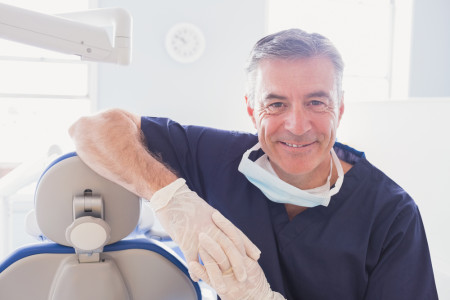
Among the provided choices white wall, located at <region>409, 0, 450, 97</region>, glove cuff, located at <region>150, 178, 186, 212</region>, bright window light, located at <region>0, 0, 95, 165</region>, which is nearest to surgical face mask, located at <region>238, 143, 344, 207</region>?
glove cuff, located at <region>150, 178, 186, 212</region>

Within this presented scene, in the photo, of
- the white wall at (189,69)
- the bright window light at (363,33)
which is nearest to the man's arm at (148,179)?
the white wall at (189,69)

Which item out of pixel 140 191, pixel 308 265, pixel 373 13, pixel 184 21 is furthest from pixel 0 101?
pixel 373 13

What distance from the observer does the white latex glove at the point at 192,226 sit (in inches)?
32.2

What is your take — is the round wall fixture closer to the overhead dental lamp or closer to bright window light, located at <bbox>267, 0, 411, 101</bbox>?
bright window light, located at <bbox>267, 0, 411, 101</bbox>

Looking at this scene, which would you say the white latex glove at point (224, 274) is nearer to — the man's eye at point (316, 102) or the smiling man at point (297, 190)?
the smiling man at point (297, 190)

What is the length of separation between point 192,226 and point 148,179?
20cm

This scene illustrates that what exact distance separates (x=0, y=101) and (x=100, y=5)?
1280 millimetres

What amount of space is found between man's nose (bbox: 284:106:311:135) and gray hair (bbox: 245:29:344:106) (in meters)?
0.14

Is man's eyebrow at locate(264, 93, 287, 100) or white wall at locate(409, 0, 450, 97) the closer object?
man's eyebrow at locate(264, 93, 287, 100)

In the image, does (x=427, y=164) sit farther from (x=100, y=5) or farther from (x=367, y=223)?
(x=100, y=5)

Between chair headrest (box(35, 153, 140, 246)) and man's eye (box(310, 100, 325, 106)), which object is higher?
man's eye (box(310, 100, 325, 106))

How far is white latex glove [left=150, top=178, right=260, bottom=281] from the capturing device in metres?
0.82

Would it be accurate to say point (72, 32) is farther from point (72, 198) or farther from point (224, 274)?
point (224, 274)

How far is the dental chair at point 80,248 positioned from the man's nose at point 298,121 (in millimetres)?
444
